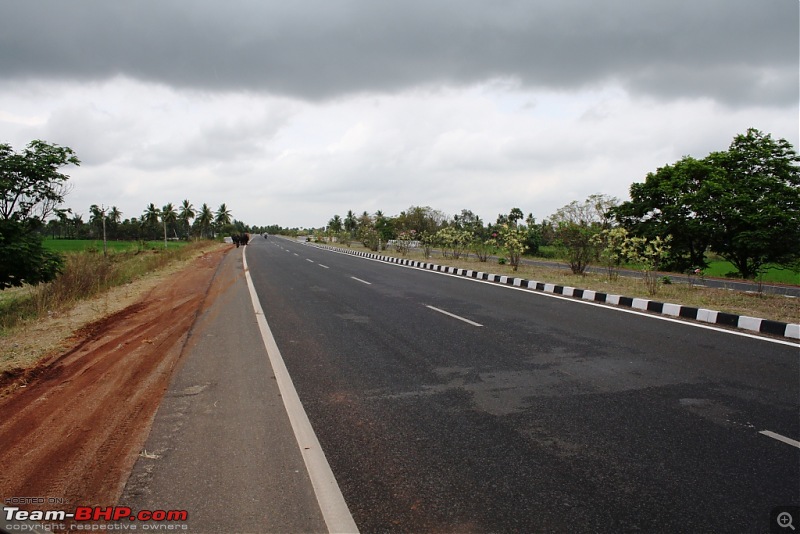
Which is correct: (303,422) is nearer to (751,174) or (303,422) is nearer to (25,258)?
(25,258)

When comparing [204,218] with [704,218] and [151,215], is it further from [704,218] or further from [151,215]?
[704,218]

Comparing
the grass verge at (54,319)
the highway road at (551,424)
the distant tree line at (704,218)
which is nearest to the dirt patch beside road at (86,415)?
the grass verge at (54,319)

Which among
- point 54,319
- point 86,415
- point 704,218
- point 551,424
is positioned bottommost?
point 54,319

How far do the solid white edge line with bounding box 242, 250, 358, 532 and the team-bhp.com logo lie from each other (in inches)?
31.5

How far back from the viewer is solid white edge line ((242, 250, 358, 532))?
2621 millimetres

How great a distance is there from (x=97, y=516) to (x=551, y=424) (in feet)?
10.8

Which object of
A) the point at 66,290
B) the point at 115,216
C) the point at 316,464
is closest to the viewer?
the point at 316,464

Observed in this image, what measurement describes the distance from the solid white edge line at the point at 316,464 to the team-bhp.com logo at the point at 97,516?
0.80m

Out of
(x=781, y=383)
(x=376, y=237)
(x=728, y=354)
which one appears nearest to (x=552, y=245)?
(x=728, y=354)

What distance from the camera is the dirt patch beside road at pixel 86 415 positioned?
3021mm

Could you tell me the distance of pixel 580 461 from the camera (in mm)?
3273

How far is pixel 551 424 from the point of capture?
12.8 ft

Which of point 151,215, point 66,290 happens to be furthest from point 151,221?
point 66,290

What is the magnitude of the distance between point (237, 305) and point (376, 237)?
3296cm
